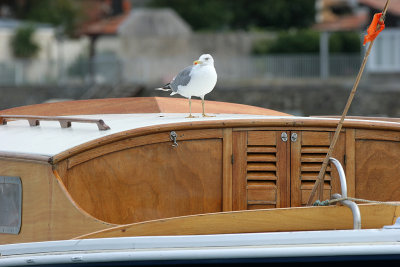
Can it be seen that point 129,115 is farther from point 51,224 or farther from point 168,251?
point 168,251

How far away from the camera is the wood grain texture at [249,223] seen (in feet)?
12.8

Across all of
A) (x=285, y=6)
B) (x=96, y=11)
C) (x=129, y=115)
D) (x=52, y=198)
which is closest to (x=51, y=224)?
(x=52, y=198)

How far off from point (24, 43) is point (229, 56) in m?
9.74

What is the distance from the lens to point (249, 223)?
3.92m

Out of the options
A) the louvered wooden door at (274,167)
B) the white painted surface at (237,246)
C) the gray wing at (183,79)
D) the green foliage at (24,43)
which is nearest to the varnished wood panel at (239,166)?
the louvered wooden door at (274,167)

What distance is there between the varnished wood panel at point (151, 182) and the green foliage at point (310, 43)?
25.9m

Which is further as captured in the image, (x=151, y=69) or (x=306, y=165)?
(x=151, y=69)

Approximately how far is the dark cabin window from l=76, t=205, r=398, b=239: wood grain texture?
643 mm

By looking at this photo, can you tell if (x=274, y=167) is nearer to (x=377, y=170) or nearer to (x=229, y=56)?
(x=377, y=170)

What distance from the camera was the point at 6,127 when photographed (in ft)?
17.1

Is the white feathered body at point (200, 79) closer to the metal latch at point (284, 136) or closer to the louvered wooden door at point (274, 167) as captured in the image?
the louvered wooden door at point (274, 167)

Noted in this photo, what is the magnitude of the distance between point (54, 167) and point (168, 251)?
93cm

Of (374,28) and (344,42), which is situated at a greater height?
(344,42)

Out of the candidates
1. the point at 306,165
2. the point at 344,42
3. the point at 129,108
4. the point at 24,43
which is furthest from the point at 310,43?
the point at 306,165
